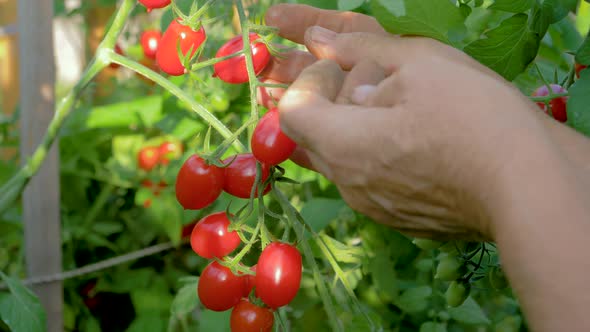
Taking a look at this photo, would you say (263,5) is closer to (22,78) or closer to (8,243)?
(22,78)

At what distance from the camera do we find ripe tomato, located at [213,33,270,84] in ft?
2.43

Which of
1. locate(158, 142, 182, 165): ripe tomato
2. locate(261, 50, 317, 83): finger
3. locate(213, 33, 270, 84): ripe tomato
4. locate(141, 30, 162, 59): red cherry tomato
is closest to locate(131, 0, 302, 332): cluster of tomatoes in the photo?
locate(213, 33, 270, 84): ripe tomato

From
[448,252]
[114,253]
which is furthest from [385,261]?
[114,253]

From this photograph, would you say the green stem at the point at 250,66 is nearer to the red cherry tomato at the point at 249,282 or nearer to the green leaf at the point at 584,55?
the red cherry tomato at the point at 249,282

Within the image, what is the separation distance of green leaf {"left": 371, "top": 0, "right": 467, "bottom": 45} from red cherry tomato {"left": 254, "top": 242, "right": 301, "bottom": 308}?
0.78 ft

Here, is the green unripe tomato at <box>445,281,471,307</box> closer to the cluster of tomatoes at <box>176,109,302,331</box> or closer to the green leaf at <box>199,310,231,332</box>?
the cluster of tomatoes at <box>176,109,302,331</box>

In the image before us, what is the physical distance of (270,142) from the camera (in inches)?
24.0

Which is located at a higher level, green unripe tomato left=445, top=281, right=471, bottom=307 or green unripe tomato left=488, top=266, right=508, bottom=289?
green unripe tomato left=488, top=266, right=508, bottom=289

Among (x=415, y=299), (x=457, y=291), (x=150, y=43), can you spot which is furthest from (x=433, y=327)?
(x=150, y=43)

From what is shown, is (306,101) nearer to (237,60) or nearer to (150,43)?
(237,60)

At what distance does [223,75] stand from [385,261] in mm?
442

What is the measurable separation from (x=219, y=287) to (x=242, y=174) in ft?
0.39

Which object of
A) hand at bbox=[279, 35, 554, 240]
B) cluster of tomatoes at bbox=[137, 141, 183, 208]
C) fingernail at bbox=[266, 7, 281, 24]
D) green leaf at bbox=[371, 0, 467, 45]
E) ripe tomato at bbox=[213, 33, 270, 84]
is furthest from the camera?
cluster of tomatoes at bbox=[137, 141, 183, 208]

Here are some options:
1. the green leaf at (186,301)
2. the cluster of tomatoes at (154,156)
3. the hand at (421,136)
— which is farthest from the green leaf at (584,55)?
the cluster of tomatoes at (154,156)
